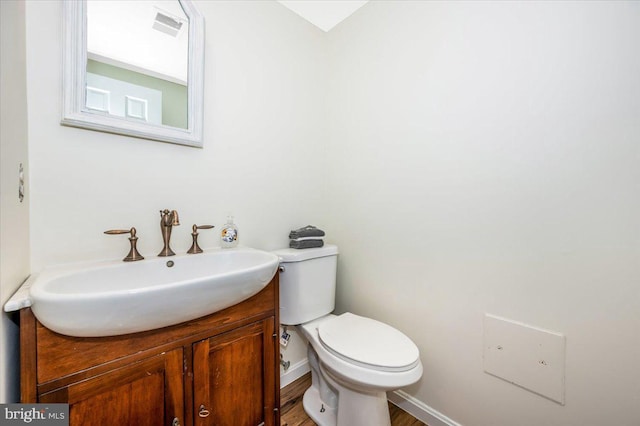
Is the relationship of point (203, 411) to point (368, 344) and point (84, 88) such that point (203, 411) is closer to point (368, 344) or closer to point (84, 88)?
point (368, 344)

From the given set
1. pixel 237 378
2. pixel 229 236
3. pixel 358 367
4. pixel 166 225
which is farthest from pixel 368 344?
pixel 166 225

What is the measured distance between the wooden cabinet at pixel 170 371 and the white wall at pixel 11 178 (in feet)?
0.30

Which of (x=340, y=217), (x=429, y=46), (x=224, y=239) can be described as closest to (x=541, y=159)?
(x=429, y=46)

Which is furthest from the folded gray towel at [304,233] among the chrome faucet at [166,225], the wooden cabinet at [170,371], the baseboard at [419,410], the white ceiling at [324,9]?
the white ceiling at [324,9]

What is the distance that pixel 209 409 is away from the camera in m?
0.88

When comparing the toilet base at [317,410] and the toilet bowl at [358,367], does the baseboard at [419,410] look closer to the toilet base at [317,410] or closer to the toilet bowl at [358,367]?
the toilet bowl at [358,367]

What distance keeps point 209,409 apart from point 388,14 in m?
2.00

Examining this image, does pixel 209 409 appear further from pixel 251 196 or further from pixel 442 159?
pixel 442 159

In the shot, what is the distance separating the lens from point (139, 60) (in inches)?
41.3

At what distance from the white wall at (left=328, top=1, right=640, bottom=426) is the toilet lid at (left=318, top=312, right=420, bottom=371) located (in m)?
0.23

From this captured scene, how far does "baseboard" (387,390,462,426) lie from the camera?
47.4 inches

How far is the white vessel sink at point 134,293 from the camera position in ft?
1.94

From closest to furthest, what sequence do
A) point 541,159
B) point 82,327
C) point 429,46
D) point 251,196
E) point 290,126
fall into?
1. point 82,327
2. point 541,159
3. point 429,46
4. point 251,196
5. point 290,126

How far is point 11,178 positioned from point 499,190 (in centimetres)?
159
